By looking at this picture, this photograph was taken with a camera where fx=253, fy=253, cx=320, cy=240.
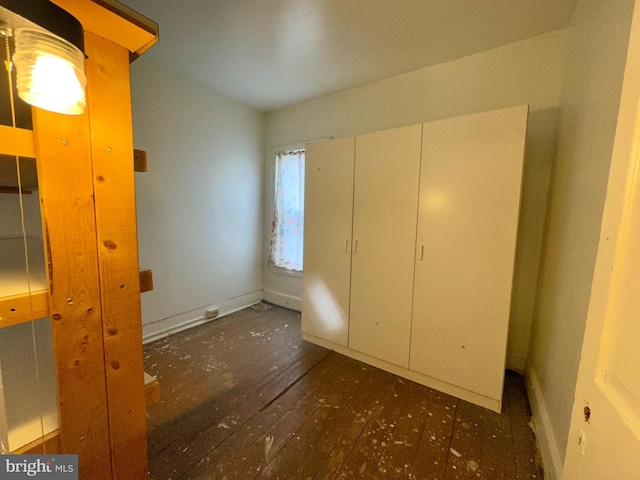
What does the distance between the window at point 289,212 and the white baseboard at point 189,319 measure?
66cm

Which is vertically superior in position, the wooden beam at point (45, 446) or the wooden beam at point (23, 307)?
the wooden beam at point (23, 307)

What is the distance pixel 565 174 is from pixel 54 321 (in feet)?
8.17

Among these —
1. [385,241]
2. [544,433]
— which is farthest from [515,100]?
[544,433]

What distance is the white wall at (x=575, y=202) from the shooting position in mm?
1056

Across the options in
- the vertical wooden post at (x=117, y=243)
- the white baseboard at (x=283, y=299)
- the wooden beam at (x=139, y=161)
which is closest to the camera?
the vertical wooden post at (x=117, y=243)

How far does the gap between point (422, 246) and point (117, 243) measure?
5.83 feet

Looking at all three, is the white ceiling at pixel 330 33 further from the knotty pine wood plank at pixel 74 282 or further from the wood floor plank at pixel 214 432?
the wood floor plank at pixel 214 432

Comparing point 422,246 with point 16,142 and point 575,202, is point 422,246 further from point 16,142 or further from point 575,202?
point 16,142

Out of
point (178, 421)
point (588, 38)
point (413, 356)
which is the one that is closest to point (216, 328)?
point (178, 421)

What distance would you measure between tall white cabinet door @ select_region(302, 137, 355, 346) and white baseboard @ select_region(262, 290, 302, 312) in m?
0.74

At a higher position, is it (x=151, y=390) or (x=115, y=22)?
(x=115, y=22)

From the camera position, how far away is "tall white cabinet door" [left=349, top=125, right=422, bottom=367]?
1934 mm

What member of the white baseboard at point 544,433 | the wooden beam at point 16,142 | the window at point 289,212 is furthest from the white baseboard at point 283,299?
the wooden beam at point 16,142

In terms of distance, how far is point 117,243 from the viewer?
84cm
